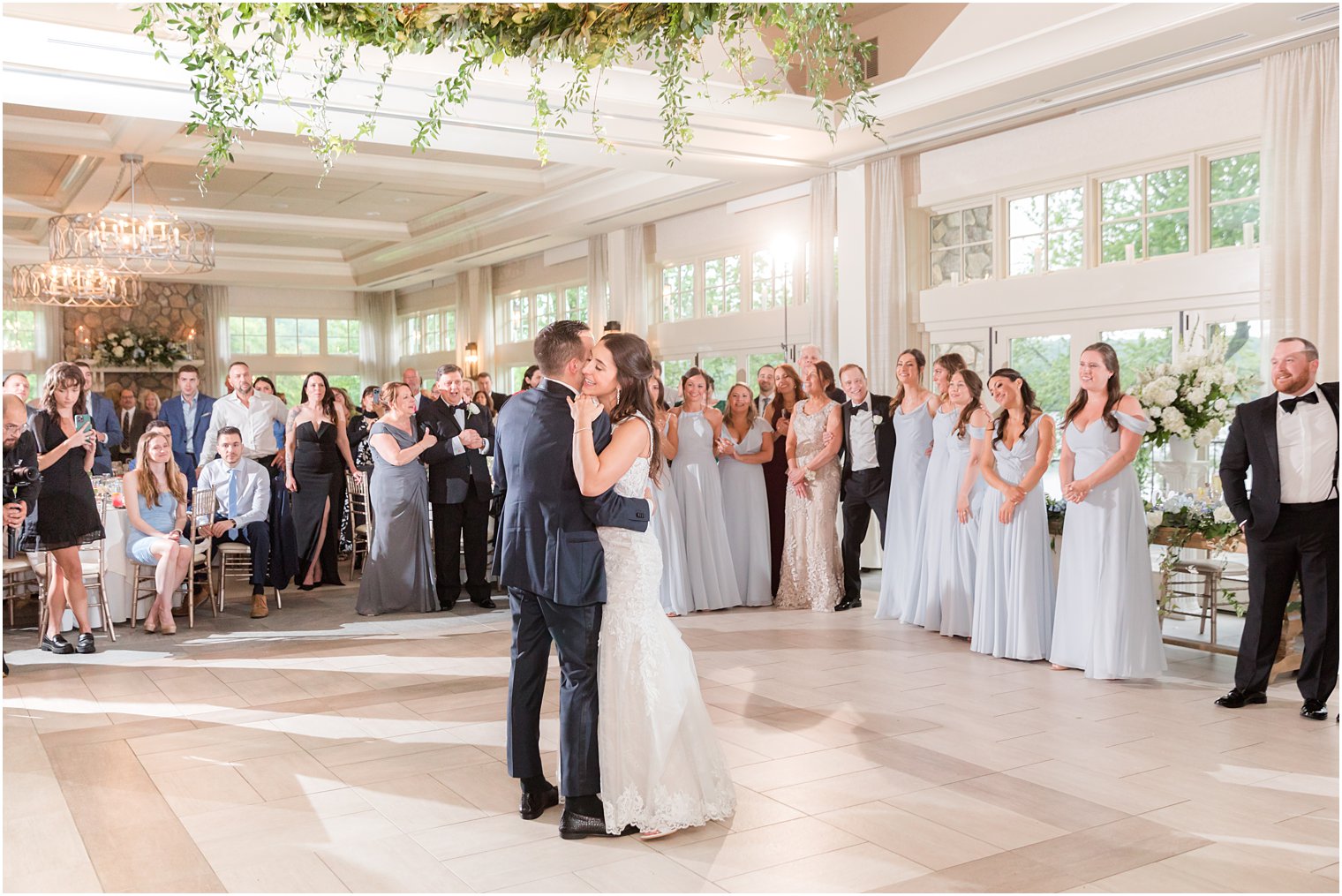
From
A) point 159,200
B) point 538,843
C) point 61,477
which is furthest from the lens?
point 159,200

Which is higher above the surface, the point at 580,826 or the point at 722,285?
the point at 722,285

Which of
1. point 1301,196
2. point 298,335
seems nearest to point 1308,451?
point 1301,196

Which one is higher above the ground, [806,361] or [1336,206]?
[1336,206]

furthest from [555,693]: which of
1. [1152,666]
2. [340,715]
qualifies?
[1152,666]

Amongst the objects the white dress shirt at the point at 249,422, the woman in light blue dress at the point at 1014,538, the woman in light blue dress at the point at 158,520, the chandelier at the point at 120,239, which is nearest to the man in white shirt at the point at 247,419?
the white dress shirt at the point at 249,422

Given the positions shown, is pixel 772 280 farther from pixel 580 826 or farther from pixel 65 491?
pixel 580 826

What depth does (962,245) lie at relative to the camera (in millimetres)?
9594

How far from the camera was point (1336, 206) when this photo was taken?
263 inches

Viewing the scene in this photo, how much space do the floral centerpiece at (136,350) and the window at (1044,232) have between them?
14439 millimetres

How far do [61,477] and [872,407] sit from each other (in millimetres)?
5298

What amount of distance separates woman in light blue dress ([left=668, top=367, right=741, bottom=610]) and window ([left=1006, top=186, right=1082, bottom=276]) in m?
2.97

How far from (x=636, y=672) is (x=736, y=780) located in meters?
0.85

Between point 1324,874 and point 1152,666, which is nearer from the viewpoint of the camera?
point 1324,874

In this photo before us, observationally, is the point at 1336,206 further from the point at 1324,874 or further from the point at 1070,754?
the point at 1324,874
